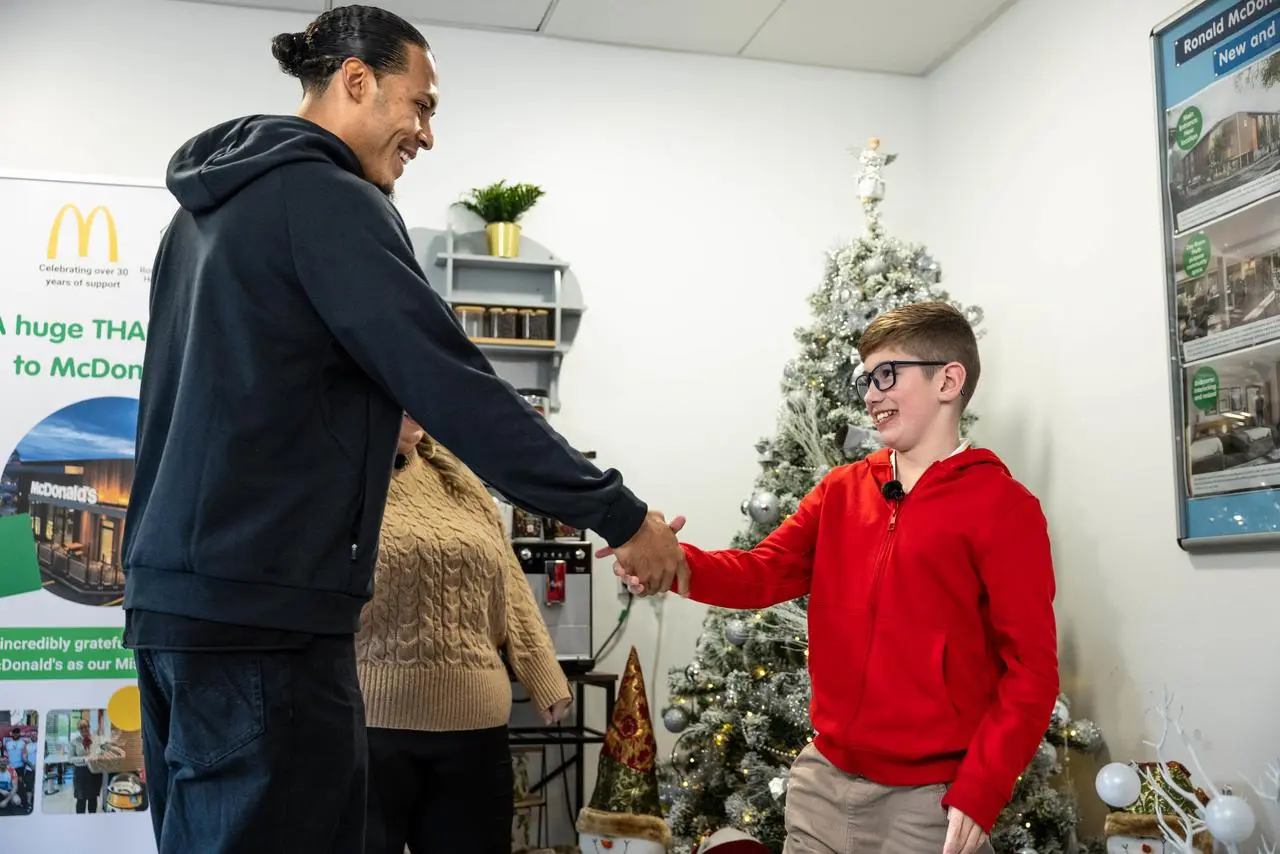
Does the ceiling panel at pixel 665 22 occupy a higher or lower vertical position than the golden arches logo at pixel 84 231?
higher

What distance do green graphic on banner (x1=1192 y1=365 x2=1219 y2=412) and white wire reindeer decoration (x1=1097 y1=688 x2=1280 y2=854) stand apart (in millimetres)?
742

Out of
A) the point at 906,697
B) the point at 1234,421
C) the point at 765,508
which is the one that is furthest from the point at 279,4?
the point at 906,697

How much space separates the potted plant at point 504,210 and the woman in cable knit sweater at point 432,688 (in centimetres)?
177

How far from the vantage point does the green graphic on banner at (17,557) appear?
303cm

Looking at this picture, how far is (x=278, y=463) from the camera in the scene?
4.21ft

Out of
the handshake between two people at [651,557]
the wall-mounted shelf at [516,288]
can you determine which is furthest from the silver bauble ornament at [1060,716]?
the wall-mounted shelf at [516,288]

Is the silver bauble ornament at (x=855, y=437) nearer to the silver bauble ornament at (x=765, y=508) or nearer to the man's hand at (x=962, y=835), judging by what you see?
the silver bauble ornament at (x=765, y=508)

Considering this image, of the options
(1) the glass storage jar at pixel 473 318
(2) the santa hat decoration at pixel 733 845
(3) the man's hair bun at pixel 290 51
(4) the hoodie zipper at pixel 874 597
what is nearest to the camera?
(3) the man's hair bun at pixel 290 51

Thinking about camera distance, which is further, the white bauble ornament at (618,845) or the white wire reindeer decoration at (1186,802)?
the white bauble ornament at (618,845)

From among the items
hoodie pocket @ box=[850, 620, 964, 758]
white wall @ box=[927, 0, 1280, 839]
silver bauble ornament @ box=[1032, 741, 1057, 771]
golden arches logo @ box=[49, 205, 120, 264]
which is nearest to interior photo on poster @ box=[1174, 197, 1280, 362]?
white wall @ box=[927, 0, 1280, 839]

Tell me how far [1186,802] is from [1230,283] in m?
1.27

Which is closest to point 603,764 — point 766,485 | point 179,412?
point 766,485

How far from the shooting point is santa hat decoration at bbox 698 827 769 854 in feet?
8.94

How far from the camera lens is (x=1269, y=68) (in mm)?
2818
